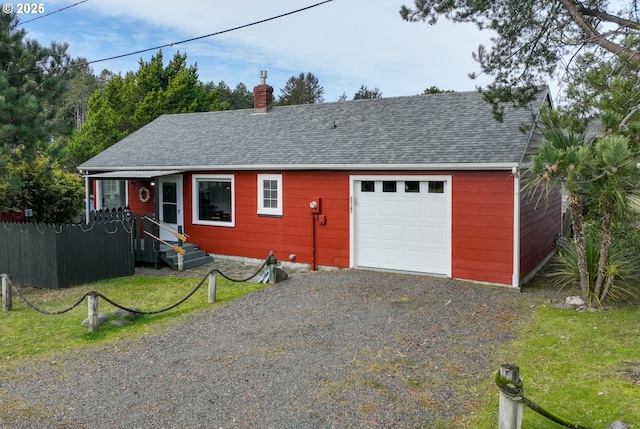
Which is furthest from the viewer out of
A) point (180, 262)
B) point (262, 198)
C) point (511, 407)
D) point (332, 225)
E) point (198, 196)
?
point (198, 196)

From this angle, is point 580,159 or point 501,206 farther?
point 501,206

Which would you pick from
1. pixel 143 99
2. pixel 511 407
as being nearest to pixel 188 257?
pixel 511 407

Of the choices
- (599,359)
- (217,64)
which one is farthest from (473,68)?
(217,64)

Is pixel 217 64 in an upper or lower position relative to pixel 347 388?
upper

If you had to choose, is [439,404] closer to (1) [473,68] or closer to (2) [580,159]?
(2) [580,159]

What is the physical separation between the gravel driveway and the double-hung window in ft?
17.5

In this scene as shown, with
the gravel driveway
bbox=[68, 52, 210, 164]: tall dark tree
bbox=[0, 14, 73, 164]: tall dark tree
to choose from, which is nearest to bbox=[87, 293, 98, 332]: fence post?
Result: the gravel driveway

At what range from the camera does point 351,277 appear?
10539mm

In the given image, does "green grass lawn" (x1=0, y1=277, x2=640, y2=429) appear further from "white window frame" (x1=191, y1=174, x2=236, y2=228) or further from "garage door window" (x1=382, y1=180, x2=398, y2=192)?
"garage door window" (x1=382, y1=180, x2=398, y2=192)

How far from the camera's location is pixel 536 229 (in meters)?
11.5

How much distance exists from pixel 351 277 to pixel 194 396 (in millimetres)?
5914

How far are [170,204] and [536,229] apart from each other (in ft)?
33.1

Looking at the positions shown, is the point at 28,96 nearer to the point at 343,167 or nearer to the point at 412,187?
the point at 343,167

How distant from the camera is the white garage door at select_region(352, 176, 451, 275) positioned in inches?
412
